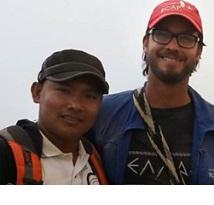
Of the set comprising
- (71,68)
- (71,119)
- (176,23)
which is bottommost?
(71,119)

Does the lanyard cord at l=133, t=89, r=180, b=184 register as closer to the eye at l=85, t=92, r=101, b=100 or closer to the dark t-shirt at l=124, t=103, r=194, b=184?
the dark t-shirt at l=124, t=103, r=194, b=184

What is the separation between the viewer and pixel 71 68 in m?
0.81

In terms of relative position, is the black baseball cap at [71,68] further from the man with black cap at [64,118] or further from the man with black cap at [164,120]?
the man with black cap at [164,120]

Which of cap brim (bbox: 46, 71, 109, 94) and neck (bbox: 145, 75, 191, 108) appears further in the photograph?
neck (bbox: 145, 75, 191, 108)

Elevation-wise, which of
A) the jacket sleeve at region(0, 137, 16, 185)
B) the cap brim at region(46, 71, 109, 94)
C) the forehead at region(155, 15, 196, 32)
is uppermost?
the forehead at region(155, 15, 196, 32)

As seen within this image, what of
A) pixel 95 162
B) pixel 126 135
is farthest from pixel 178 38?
pixel 95 162

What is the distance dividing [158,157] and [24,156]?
0.36m

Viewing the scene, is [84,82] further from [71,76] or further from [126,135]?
[126,135]

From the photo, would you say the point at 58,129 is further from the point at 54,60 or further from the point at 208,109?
the point at 208,109

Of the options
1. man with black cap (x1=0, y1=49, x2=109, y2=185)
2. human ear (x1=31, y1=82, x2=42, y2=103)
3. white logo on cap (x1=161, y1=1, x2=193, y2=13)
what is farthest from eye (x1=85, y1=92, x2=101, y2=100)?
white logo on cap (x1=161, y1=1, x2=193, y2=13)

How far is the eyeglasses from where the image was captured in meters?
0.98

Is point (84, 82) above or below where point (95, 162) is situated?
above

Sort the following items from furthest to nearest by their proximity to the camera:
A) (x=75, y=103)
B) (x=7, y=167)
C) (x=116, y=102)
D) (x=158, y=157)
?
(x=116, y=102)
(x=158, y=157)
(x=75, y=103)
(x=7, y=167)

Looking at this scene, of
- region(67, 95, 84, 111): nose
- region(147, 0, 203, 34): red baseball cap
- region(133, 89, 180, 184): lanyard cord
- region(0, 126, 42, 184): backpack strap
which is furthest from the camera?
region(147, 0, 203, 34): red baseball cap
